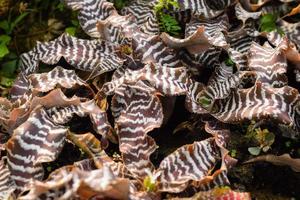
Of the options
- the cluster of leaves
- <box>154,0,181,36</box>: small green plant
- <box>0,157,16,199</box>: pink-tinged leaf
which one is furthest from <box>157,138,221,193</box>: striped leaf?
the cluster of leaves

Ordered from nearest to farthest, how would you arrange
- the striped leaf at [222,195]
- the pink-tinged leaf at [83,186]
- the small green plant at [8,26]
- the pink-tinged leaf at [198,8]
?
1. the pink-tinged leaf at [83,186]
2. the striped leaf at [222,195]
3. the pink-tinged leaf at [198,8]
4. the small green plant at [8,26]

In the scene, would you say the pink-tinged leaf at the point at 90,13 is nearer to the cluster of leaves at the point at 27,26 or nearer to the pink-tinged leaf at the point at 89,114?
the cluster of leaves at the point at 27,26

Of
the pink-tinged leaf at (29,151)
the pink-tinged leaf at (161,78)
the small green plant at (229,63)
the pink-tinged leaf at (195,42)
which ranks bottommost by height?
the pink-tinged leaf at (29,151)

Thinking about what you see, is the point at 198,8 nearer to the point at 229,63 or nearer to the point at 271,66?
the point at 229,63

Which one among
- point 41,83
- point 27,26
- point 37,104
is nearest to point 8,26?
point 27,26

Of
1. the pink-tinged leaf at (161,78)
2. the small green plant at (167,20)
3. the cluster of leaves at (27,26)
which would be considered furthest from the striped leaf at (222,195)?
the cluster of leaves at (27,26)

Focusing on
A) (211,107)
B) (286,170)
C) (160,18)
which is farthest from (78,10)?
(286,170)

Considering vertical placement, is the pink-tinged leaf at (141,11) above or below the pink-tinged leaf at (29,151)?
above
